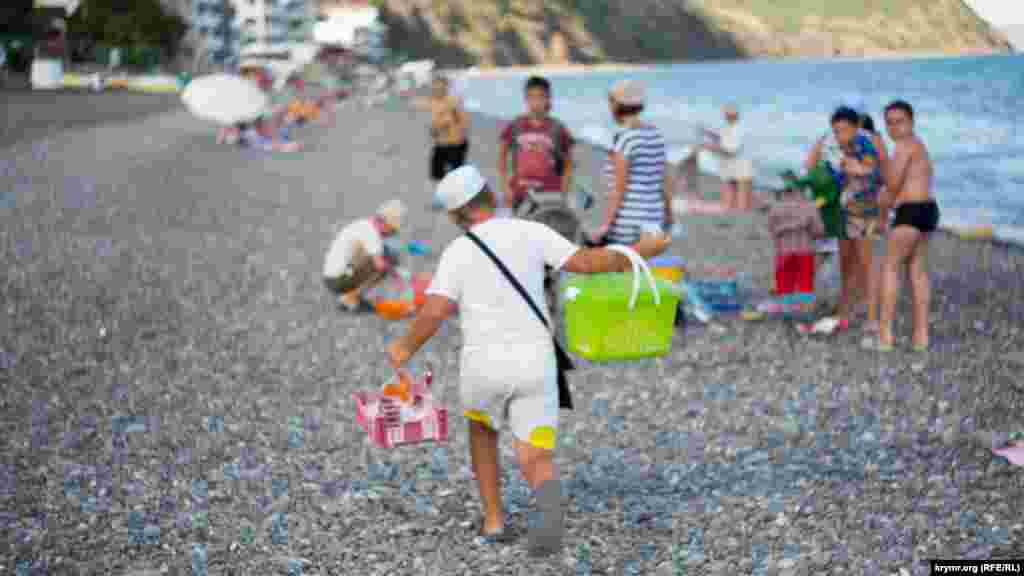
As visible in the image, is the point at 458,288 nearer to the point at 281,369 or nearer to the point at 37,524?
the point at 37,524

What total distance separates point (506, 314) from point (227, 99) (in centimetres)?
2207

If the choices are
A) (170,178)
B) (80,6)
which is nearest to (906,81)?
(80,6)

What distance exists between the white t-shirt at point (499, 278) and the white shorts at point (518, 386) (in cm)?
4

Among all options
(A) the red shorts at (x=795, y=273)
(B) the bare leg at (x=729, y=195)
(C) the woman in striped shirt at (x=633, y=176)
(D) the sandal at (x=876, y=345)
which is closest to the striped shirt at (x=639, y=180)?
(C) the woman in striped shirt at (x=633, y=176)

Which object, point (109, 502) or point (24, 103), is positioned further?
point (24, 103)

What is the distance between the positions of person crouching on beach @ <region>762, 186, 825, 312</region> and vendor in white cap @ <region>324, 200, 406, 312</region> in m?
3.33

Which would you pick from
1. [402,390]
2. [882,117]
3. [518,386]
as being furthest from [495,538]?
[882,117]

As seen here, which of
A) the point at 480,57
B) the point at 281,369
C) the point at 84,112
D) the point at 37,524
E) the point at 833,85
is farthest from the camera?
the point at 480,57

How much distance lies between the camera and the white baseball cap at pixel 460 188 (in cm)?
431

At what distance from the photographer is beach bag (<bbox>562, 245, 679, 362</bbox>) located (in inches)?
188

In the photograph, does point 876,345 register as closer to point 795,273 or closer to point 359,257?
point 795,273

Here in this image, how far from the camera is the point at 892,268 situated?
7.94m

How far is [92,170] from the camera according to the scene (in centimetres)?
1823

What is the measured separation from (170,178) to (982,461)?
1561 cm
